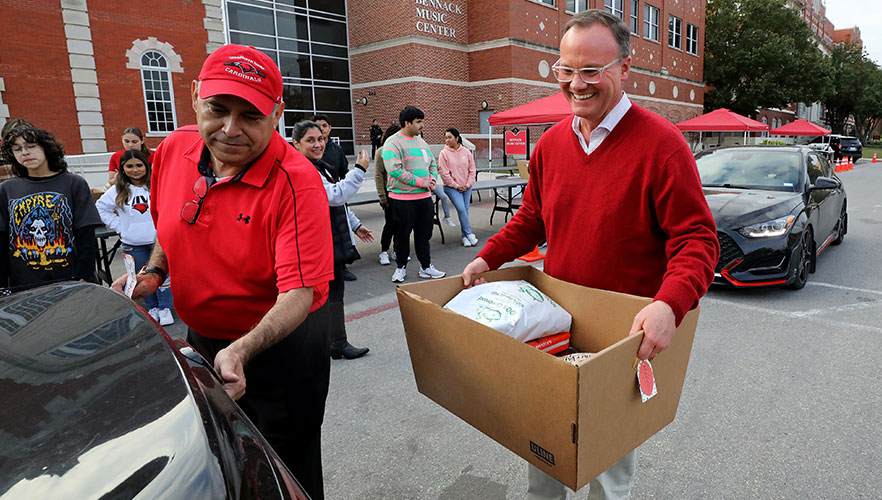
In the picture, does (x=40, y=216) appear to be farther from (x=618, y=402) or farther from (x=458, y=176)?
(x=458, y=176)

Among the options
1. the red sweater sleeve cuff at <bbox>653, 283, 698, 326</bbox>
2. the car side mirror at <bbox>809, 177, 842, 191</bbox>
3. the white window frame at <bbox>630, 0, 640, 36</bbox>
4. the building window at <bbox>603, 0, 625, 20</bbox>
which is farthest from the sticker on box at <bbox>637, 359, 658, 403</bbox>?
the white window frame at <bbox>630, 0, 640, 36</bbox>

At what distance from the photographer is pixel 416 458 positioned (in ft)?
9.77

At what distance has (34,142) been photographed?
146 inches

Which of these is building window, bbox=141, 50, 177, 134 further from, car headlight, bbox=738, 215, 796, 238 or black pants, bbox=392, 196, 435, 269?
car headlight, bbox=738, 215, 796, 238

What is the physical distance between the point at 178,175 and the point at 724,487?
2.77 metres

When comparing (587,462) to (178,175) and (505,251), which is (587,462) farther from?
(178,175)

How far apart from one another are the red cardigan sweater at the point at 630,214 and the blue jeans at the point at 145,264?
4340mm

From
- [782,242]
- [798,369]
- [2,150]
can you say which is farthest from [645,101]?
[2,150]

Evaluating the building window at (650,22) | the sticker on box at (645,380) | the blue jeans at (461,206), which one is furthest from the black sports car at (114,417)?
the building window at (650,22)

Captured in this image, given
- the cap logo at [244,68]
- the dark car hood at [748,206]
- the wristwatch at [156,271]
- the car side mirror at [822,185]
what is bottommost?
the dark car hood at [748,206]

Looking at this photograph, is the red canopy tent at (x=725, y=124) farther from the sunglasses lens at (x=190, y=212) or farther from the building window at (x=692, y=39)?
the sunglasses lens at (x=190, y=212)

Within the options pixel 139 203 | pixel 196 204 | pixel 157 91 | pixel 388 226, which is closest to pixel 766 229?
pixel 388 226

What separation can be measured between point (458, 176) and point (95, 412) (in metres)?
8.40

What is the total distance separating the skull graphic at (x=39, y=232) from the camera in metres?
3.70
